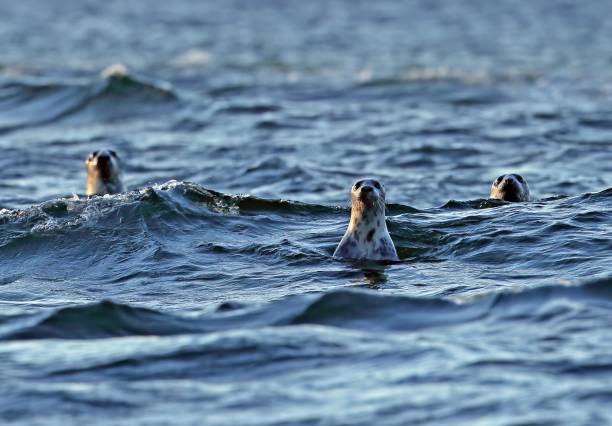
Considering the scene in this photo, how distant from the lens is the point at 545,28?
133 feet

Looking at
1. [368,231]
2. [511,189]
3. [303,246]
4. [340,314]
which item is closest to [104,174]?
[303,246]

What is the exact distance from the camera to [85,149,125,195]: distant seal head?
17.4 meters

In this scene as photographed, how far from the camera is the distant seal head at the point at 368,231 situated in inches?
533

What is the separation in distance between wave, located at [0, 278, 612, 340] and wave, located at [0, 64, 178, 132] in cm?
1475

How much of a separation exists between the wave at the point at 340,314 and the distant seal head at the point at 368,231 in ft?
7.83

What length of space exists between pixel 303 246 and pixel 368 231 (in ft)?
2.72

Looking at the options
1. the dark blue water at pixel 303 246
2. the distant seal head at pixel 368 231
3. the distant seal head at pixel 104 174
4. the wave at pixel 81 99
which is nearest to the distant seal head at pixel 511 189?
the dark blue water at pixel 303 246

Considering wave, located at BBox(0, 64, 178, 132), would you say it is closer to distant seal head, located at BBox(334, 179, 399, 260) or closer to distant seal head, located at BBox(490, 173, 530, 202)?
distant seal head, located at BBox(490, 173, 530, 202)

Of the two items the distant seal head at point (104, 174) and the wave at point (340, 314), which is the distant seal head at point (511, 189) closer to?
the wave at point (340, 314)

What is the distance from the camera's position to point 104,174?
17438mm

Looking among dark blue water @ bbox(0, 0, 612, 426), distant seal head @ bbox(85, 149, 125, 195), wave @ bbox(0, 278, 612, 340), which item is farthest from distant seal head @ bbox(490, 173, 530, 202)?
distant seal head @ bbox(85, 149, 125, 195)

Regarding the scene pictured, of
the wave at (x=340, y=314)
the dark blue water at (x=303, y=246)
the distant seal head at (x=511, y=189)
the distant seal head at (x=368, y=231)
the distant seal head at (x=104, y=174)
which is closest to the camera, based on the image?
the dark blue water at (x=303, y=246)

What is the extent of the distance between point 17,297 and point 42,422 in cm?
398

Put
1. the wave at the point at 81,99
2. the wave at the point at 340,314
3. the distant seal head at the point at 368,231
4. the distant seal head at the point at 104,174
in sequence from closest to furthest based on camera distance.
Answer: the wave at the point at 340,314 < the distant seal head at the point at 368,231 < the distant seal head at the point at 104,174 < the wave at the point at 81,99
